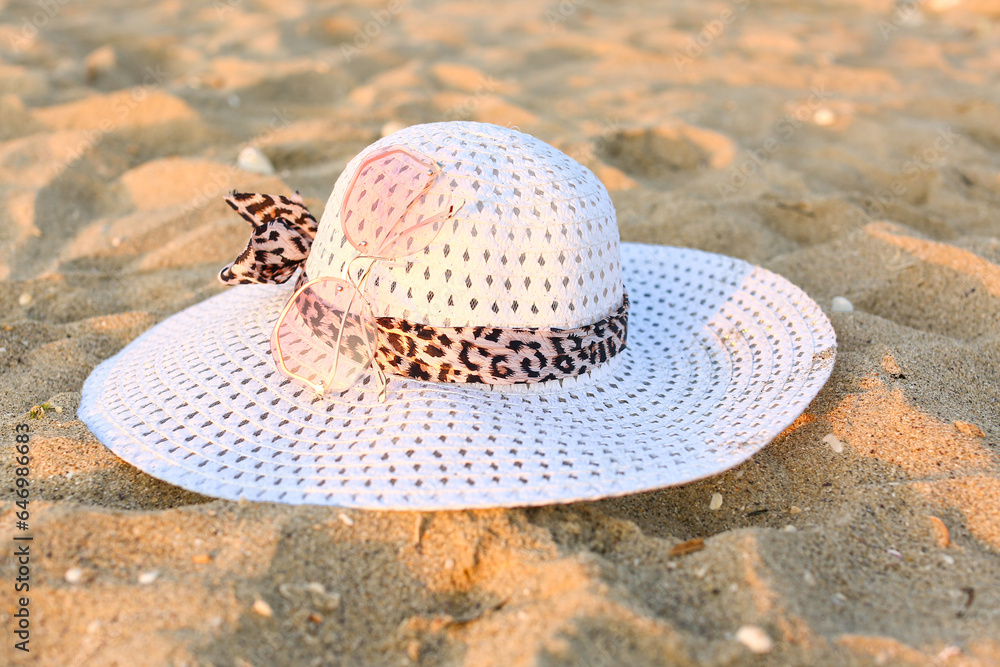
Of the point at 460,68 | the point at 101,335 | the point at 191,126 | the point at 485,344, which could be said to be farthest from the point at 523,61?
the point at 485,344

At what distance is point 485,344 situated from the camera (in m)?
2.06

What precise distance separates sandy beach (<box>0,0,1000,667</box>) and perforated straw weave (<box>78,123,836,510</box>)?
5.8 inches

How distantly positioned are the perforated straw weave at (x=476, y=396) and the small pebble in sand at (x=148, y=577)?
0.24 m

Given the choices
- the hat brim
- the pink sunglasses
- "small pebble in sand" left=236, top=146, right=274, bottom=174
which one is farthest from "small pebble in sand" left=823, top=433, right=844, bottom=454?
"small pebble in sand" left=236, top=146, right=274, bottom=174

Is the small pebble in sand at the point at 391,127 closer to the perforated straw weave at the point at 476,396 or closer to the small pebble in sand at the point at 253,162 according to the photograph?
the small pebble in sand at the point at 253,162

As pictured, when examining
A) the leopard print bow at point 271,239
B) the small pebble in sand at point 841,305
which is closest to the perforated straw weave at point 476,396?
the leopard print bow at point 271,239

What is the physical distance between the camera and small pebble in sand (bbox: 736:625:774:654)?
1.52 metres

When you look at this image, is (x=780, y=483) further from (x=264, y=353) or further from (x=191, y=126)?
(x=191, y=126)

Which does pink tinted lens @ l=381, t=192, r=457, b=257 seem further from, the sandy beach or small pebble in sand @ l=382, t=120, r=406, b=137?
small pebble in sand @ l=382, t=120, r=406, b=137

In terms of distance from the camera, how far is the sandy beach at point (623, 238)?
5.29 feet

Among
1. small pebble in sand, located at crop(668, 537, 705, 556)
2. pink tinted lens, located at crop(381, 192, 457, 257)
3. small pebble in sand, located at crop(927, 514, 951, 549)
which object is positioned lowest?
small pebble in sand, located at crop(927, 514, 951, 549)

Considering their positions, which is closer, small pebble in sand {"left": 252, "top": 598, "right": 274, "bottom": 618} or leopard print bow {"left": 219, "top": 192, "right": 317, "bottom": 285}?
small pebble in sand {"left": 252, "top": 598, "right": 274, "bottom": 618}

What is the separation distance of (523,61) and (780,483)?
16.7 ft

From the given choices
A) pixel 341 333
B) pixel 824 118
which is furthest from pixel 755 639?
pixel 824 118
